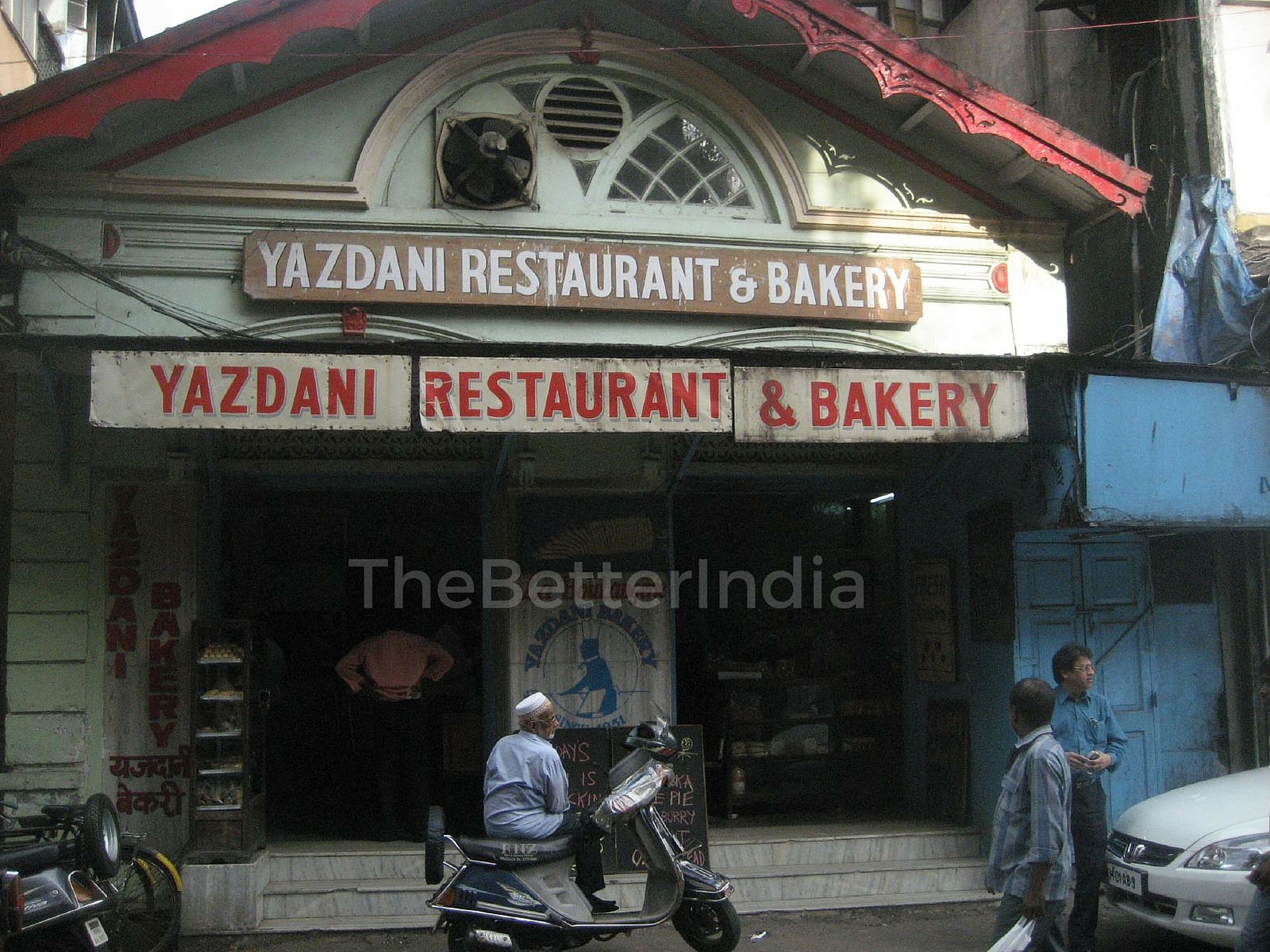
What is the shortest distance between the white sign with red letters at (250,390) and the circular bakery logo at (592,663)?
2314 millimetres

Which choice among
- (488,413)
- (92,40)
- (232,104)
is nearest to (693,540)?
(488,413)

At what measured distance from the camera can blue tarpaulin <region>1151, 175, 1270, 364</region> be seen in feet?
29.2

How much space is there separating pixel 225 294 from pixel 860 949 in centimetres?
592

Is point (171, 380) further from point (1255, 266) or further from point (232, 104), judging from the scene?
point (1255, 266)

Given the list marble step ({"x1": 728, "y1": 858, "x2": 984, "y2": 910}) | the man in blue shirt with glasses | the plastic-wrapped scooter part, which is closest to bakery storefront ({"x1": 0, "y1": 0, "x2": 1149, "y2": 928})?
marble step ({"x1": 728, "y1": 858, "x2": 984, "y2": 910})

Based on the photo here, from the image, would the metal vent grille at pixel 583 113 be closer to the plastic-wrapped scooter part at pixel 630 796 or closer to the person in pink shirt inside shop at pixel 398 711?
the person in pink shirt inside shop at pixel 398 711

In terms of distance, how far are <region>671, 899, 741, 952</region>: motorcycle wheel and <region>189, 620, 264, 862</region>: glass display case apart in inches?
113

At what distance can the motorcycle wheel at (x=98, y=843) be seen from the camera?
600 cm

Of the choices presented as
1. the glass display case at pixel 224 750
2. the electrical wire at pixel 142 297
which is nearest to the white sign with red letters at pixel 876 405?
the electrical wire at pixel 142 297

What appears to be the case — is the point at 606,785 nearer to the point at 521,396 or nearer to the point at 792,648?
the point at 792,648

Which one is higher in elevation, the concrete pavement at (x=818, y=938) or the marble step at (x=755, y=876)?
the marble step at (x=755, y=876)

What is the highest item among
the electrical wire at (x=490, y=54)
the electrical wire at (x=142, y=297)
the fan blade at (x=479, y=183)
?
→ the electrical wire at (x=490, y=54)

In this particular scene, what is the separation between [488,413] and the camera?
702 cm

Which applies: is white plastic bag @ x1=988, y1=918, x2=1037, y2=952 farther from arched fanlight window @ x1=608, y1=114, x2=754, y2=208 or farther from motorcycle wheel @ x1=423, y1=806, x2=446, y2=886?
arched fanlight window @ x1=608, y1=114, x2=754, y2=208
